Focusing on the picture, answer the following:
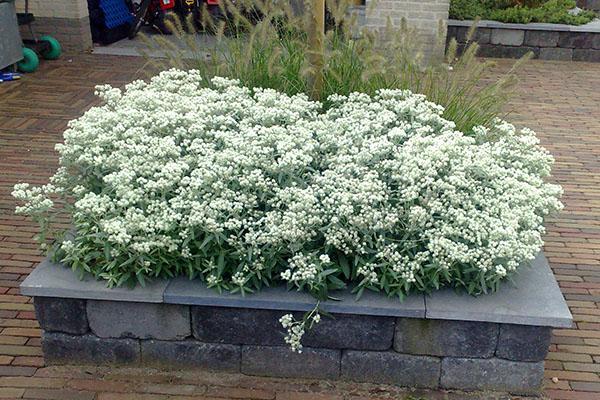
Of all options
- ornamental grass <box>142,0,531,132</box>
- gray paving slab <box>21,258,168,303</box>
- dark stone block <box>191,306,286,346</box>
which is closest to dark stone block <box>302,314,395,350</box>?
dark stone block <box>191,306,286,346</box>

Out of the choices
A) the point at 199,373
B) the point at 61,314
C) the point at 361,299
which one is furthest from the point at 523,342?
the point at 61,314

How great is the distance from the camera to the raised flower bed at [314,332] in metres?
2.76

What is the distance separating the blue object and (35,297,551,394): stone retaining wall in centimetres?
708

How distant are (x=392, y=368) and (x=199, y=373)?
2.65ft

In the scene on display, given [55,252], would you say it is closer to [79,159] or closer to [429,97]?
[79,159]

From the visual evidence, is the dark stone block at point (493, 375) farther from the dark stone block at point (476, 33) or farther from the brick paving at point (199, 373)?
the dark stone block at point (476, 33)

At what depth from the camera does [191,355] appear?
9.57 feet

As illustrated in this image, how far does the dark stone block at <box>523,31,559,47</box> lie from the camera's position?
356 inches

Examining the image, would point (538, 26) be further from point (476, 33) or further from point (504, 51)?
point (476, 33)

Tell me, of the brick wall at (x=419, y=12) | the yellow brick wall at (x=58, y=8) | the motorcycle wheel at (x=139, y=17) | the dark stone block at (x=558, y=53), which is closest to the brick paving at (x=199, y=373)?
the yellow brick wall at (x=58, y=8)

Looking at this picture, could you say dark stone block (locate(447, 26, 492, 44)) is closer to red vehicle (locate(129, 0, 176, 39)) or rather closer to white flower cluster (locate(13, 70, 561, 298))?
red vehicle (locate(129, 0, 176, 39))

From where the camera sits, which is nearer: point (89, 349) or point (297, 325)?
point (297, 325)

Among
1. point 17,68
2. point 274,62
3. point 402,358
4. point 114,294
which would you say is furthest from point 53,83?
point 402,358

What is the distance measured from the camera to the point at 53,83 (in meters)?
7.32
